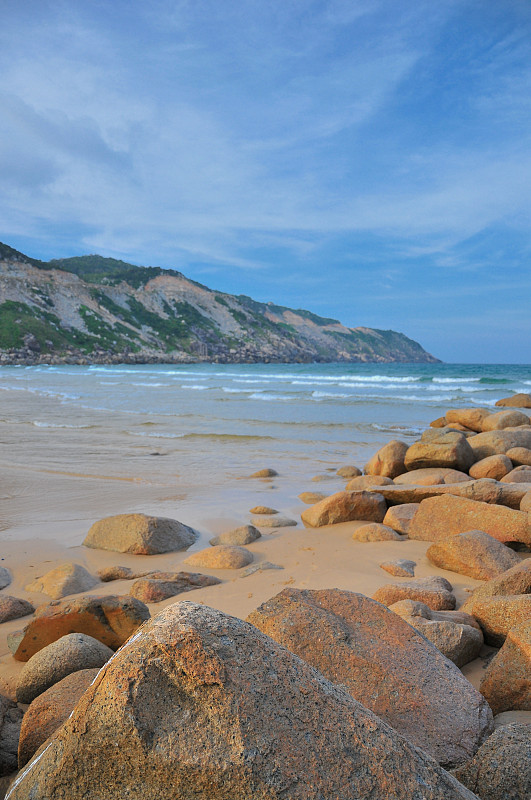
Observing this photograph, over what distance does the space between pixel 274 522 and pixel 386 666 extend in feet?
14.1

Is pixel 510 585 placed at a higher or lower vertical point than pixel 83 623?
higher

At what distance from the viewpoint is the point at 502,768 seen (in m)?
1.80

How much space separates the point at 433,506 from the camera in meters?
5.87

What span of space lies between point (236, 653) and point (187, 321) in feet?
374

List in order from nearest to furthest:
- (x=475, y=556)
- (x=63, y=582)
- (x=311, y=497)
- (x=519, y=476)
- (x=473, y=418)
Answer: (x=63, y=582)
(x=475, y=556)
(x=519, y=476)
(x=311, y=497)
(x=473, y=418)

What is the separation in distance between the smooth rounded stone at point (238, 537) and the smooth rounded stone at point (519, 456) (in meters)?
5.21

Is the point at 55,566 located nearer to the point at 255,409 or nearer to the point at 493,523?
the point at 493,523

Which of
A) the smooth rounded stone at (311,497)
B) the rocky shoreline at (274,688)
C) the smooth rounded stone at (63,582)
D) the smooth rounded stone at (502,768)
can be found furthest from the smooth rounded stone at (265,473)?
the smooth rounded stone at (502,768)

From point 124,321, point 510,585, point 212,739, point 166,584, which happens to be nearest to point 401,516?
point 510,585

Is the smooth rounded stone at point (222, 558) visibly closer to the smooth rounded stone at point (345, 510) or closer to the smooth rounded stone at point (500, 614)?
the smooth rounded stone at point (345, 510)

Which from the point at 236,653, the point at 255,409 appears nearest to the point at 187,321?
the point at 255,409

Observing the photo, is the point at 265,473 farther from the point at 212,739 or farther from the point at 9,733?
the point at 212,739

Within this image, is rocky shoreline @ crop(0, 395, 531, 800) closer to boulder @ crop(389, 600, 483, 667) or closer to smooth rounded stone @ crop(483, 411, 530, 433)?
boulder @ crop(389, 600, 483, 667)

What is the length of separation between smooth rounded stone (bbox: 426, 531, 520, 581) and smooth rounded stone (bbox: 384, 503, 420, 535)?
4.16ft
